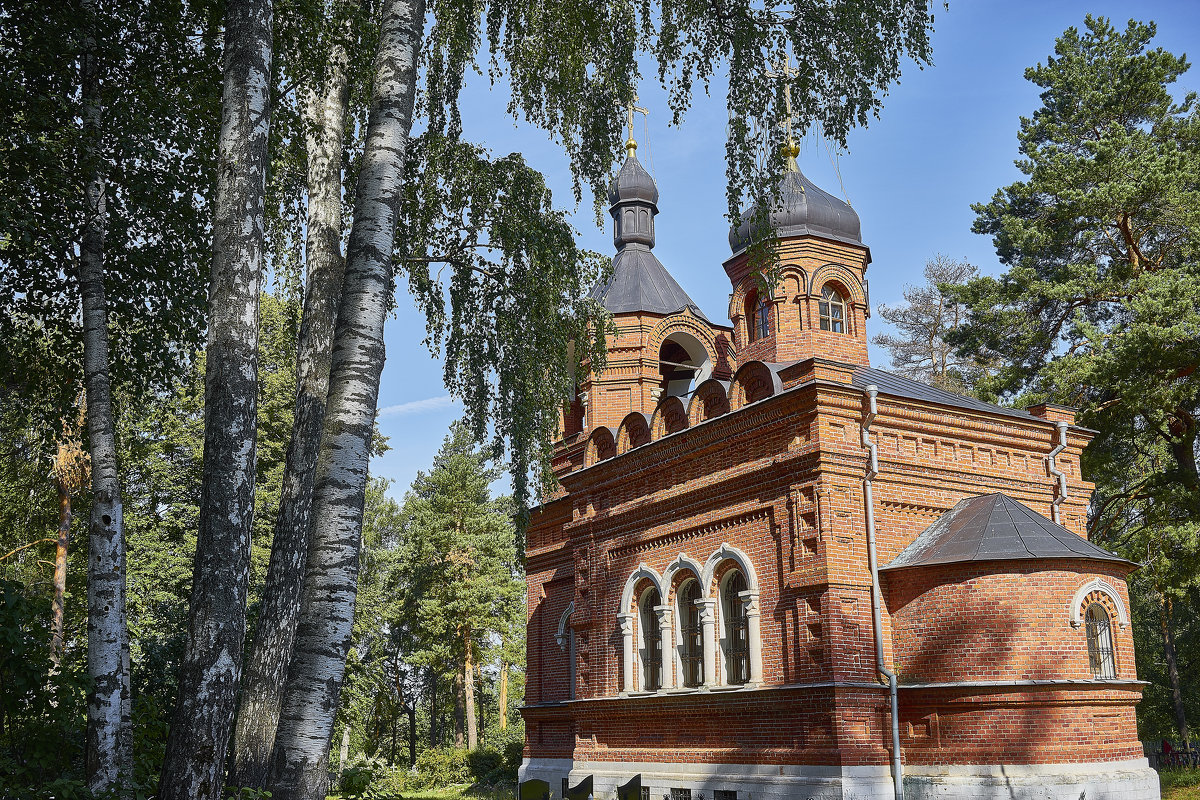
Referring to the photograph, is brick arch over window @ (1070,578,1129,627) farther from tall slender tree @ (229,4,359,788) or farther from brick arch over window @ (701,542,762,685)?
tall slender tree @ (229,4,359,788)

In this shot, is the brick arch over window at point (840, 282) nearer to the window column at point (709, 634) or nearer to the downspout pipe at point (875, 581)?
the downspout pipe at point (875, 581)

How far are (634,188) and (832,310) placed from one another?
6.82 metres

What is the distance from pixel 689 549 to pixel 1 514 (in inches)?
657

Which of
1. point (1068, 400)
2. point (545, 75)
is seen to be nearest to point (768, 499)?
point (545, 75)

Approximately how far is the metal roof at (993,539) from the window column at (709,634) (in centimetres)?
261

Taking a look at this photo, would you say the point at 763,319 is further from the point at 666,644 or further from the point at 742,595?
the point at 666,644

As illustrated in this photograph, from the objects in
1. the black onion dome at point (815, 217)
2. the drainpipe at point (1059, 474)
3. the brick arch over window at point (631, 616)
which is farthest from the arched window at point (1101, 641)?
the black onion dome at point (815, 217)

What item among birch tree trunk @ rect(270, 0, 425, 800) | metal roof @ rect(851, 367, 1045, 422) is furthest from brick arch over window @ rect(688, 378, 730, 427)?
birch tree trunk @ rect(270, 0, 425, 800)

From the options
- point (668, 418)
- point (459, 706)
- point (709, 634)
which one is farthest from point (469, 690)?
point (709, 634)

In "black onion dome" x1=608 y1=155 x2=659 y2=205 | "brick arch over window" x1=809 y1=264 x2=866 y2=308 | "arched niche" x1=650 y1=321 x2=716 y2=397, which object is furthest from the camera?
"black onion dome" x1=608 y1=155 x2=659 y2=205

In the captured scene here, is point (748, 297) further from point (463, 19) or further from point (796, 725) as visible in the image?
point (463, 19)

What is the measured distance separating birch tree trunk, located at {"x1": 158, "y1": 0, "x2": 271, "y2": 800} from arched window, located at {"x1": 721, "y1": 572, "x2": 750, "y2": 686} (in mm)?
9219

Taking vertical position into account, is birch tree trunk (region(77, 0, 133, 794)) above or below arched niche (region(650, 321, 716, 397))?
below

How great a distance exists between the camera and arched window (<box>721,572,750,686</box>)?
13.6m
